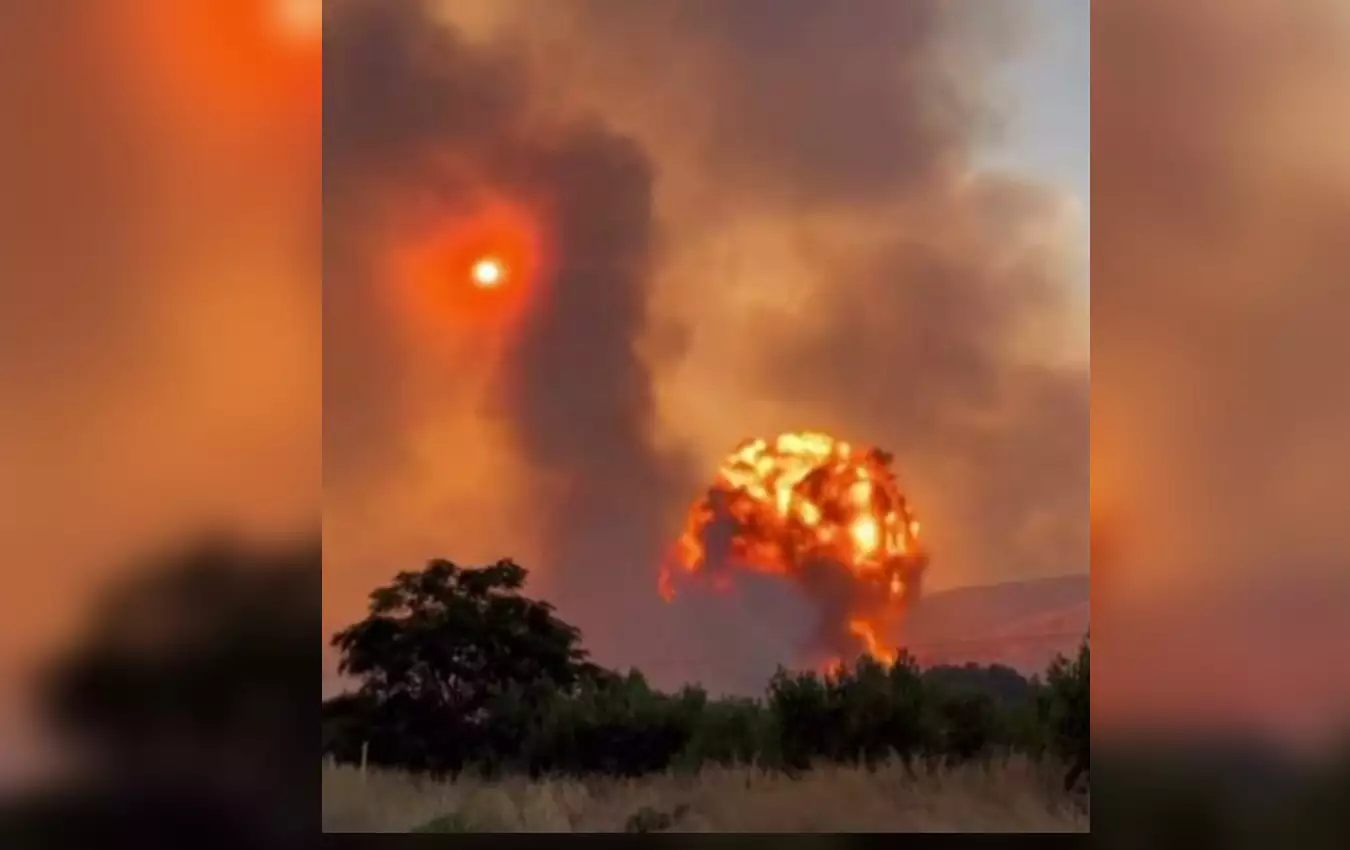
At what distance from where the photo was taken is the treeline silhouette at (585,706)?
1846mm

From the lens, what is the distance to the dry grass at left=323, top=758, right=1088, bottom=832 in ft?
6.00

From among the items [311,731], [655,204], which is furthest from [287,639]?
[655,204]

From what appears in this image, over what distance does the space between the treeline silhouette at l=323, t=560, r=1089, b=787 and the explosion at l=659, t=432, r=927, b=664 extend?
0.08m

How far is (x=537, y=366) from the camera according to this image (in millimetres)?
1875

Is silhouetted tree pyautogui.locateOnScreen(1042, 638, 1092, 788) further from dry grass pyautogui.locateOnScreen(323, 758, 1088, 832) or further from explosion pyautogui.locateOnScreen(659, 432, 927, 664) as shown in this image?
explosion pyautogui.locateOnScreen(659, 432, 927, 664)

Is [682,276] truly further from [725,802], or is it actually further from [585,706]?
[725,802]

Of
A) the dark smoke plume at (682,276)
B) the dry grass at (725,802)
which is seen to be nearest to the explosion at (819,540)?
the dark smoke plume at (682,276)

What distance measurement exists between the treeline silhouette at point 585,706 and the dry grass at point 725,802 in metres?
0.03

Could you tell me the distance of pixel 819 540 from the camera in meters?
1.88

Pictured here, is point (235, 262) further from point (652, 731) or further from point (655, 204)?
point (652, 731)

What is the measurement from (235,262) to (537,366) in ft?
1.78

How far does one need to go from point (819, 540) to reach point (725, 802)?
0.46 m

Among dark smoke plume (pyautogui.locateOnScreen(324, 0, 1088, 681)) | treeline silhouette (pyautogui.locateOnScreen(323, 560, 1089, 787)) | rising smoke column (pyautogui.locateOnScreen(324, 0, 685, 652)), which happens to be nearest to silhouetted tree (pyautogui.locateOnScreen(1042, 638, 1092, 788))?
treeline silhouette (pyautogui.locateOnScreen(323, 560, 1089, 787))

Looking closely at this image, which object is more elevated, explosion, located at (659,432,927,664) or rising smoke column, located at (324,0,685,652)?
rising smoke column, located at (324,0,685,652)
